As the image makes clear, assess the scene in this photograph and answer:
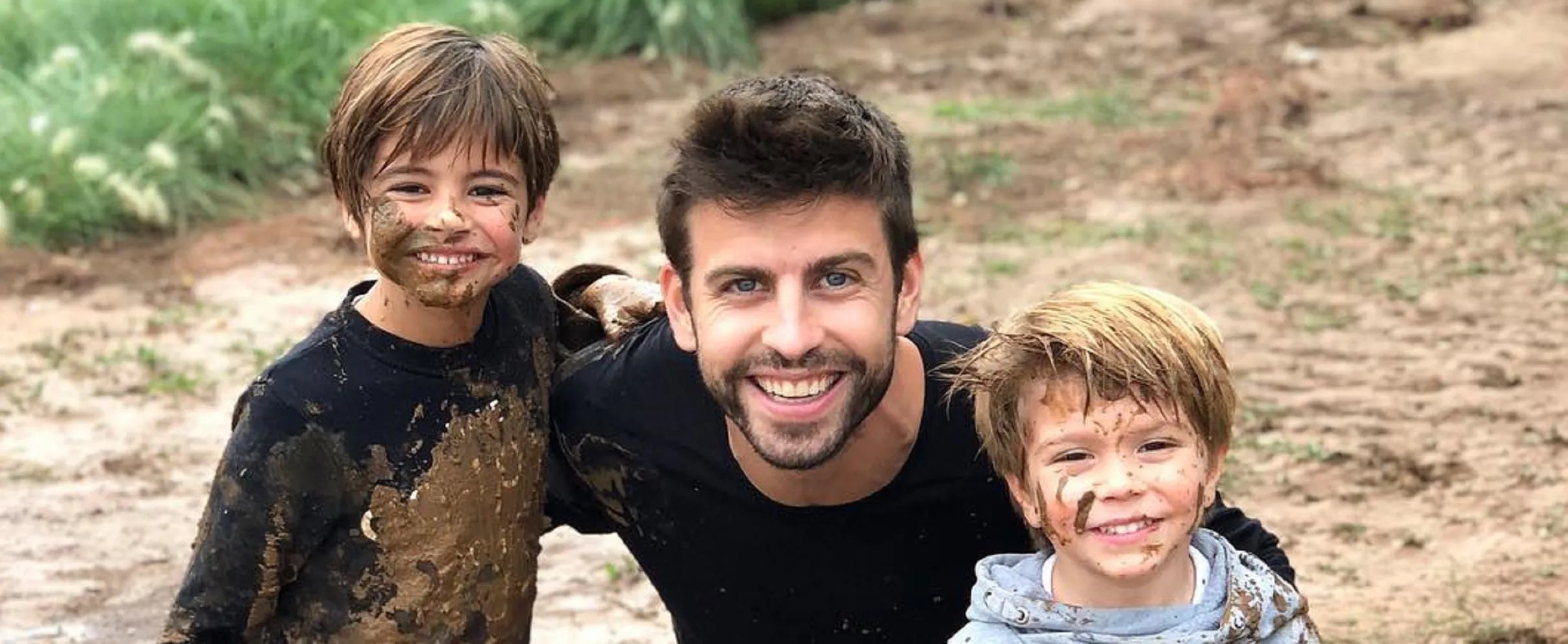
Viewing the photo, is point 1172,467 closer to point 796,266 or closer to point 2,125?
point 796,266

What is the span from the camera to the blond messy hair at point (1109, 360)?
2.64 m

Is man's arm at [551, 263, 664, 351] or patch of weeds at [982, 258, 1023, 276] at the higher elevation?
patch of weeds at [982, 258, 1023, 276]

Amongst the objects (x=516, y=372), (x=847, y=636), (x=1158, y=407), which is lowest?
(x=847, y=636)

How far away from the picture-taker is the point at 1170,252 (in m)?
7.31

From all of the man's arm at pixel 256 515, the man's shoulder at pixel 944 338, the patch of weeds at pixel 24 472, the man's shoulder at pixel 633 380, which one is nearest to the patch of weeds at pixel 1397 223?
the man's shoulder at pixel 944 338

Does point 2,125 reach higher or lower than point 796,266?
higher

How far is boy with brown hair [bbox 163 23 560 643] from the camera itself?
298cm

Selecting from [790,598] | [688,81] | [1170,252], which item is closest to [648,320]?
[790,598]

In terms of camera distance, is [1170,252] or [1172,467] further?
[1170,252]

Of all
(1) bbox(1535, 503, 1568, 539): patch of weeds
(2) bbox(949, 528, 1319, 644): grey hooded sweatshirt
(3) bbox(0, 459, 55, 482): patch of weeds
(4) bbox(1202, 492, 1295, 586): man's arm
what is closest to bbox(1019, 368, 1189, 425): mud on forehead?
(2) bbox(949, 528, 1319, 644): grey hooded sweatshirt

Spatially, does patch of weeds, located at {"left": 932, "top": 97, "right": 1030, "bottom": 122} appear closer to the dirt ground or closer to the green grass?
the dirt ground

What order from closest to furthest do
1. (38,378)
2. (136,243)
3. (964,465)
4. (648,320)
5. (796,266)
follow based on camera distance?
(796,266)
(964,465)
(648,320)
(38,378)
(136,243)

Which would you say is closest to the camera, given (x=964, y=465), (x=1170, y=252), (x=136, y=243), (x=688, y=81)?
(x=964, y=465)

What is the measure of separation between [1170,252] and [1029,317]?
183 inches
